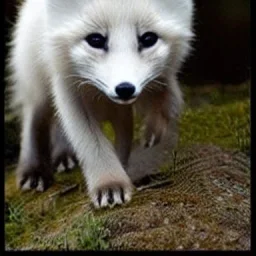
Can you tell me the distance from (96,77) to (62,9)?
7.8 inches

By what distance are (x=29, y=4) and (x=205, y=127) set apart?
1.96 ft

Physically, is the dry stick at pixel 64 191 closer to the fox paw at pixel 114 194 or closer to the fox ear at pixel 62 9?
the fox paw at pixel 114 194

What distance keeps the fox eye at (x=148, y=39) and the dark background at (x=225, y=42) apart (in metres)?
0.36

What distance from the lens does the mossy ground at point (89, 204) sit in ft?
7.75

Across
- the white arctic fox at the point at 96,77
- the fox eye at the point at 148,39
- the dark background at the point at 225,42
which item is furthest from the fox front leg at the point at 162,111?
the fox eye at the point at 148,39

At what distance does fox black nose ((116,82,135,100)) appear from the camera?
2098 millimetres

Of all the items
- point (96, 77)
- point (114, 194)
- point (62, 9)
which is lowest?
point (114, 194)

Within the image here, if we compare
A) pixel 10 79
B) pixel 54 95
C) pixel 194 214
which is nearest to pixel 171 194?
pixel 194 214

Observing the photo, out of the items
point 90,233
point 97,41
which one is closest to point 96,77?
point 97,41

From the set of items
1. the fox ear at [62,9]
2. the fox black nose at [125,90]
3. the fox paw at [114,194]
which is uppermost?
the fox ear at [62,9]

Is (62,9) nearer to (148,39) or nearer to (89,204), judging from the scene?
(148,39)

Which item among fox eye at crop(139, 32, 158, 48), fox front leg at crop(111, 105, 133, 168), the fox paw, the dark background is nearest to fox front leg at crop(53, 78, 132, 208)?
the fox paw

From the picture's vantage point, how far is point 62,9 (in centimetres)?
224

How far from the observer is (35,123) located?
8.49 feet
